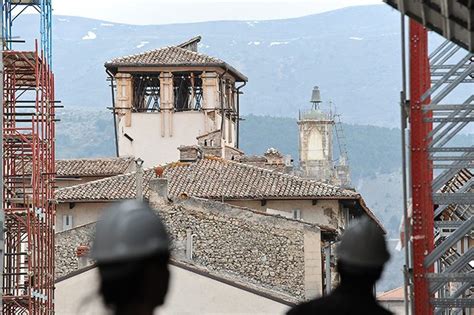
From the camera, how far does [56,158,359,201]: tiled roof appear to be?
47.5 meters

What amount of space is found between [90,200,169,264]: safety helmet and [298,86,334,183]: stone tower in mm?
115164

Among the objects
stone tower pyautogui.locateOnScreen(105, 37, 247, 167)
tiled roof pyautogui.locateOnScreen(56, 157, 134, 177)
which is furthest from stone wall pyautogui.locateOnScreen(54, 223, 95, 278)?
stone tower pyautogui.locateOnScreen(105, 37, 247, 167)

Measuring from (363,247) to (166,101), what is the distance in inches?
2464

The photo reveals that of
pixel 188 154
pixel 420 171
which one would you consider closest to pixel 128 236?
pixel 420 171

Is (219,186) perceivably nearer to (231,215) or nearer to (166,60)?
(231,215)

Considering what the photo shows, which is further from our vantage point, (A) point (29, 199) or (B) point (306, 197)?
(B) point (306, 197)

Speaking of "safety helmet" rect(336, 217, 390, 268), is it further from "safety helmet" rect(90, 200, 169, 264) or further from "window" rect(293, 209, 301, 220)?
"window" rect(293, 209, 301, 220)

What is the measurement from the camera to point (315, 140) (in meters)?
131

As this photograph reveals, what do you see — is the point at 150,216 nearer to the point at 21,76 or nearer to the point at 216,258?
the point at 21,76

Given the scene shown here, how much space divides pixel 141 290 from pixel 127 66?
62989 mm

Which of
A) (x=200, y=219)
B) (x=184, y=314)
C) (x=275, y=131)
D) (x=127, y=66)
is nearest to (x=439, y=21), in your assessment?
(x=184, y=314)

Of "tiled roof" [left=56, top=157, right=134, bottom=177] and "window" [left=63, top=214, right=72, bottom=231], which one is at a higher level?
"tiled roof" [left=56, top=157, right=134, bottom=177]

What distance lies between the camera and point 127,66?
67.9 metres

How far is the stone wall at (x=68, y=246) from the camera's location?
43750 millimetres
